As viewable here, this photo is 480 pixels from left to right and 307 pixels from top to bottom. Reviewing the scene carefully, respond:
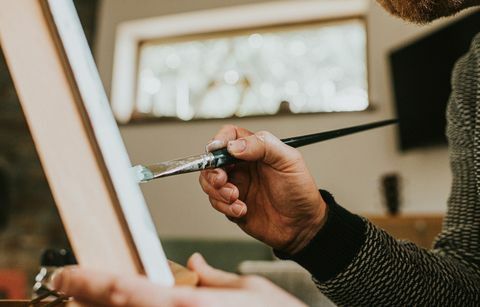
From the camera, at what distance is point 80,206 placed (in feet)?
1.09

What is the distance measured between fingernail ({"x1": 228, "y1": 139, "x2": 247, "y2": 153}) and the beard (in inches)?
24.2

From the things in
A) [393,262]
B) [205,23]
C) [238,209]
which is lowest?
[393,262]

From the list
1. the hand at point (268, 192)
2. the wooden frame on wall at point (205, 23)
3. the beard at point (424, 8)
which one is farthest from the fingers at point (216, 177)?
the wooden frame on wall at point (205, 23)

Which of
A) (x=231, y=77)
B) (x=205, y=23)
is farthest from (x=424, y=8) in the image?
(x=205, y=23)

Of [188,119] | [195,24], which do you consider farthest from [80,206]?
[195,24]

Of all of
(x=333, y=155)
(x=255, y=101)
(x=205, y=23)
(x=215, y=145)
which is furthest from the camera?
(x=205, y=23)

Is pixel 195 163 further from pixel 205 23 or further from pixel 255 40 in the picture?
pixel 205 23

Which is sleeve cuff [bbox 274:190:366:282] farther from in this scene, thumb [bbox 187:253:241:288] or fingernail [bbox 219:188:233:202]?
thumb [bbox 187:253:241:288]

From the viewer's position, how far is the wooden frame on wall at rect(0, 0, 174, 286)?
0.31m

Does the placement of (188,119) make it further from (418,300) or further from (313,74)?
(418,300)

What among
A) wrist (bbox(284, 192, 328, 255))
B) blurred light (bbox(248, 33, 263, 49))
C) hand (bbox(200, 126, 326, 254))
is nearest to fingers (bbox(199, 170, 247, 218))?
hand (bbox(200, 126, 326, 254))

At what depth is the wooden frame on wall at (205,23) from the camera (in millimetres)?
3062

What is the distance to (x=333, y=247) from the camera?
790 mm

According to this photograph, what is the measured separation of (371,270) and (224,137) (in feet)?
1.06
